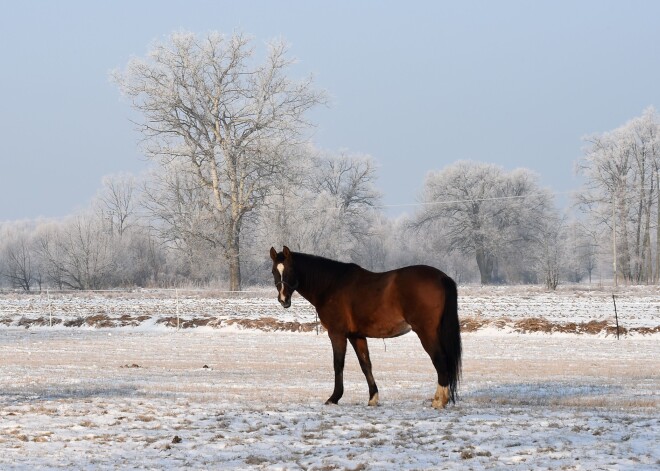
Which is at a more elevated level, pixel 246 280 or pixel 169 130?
pixel 169 130

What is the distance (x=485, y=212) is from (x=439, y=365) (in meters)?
82.1

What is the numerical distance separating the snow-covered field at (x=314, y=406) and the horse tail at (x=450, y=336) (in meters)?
0.47

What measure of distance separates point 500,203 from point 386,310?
83119 millimetres

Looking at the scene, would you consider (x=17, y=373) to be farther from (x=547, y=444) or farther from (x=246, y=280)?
(x=246, y=280)

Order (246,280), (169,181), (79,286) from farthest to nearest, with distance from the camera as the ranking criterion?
(246,280) < (79,286) < (169,181)

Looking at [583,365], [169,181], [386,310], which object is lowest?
[583,365]

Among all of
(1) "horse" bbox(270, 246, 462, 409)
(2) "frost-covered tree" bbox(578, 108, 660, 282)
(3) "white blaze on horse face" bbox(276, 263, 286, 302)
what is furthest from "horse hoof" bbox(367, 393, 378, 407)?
(2) "frost-covered tree" bbox(578, 108, 660, 282)

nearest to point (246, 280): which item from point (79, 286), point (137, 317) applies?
point (79, 286)

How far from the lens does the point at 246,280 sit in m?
82.4

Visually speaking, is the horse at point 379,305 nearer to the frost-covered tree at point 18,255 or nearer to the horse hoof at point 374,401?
the horse hoof at point 374,401

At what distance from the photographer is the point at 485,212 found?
92812 millimetres

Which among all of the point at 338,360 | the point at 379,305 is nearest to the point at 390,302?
the point at 379,305

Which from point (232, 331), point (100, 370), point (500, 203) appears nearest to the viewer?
point (100, 370)

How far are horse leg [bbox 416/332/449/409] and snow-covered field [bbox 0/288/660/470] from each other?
237 mm
